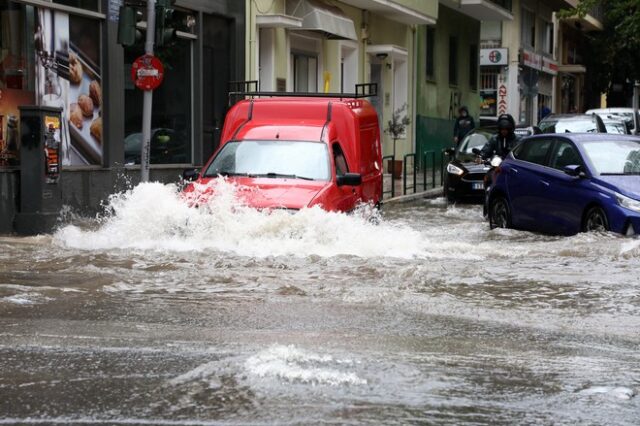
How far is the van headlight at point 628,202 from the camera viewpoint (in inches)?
501

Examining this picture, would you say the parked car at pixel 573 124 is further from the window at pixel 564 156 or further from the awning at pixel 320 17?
the window at pixel 564 156

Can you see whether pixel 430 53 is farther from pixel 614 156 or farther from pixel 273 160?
pixel 273 160

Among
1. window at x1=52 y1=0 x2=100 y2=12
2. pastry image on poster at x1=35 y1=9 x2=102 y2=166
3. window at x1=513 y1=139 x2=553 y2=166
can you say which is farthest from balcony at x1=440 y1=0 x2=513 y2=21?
window at x1=513 y1=139 x2=553 y2=166

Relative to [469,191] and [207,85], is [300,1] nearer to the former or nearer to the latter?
[207,85]

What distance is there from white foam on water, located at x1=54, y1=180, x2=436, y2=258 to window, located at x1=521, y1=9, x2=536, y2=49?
127 ft

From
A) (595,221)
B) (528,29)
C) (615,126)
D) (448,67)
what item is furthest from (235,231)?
(528,29)

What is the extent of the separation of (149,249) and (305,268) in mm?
1976

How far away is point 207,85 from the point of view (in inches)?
889

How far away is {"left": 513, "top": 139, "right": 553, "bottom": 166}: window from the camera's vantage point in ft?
49.2

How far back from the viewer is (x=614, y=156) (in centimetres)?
1411

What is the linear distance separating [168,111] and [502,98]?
2888 cm

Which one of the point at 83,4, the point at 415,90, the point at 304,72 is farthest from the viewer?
the point at 415,90

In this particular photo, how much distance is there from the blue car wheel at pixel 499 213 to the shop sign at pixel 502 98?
31609mm

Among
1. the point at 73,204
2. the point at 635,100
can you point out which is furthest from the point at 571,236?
the point at 635,100
